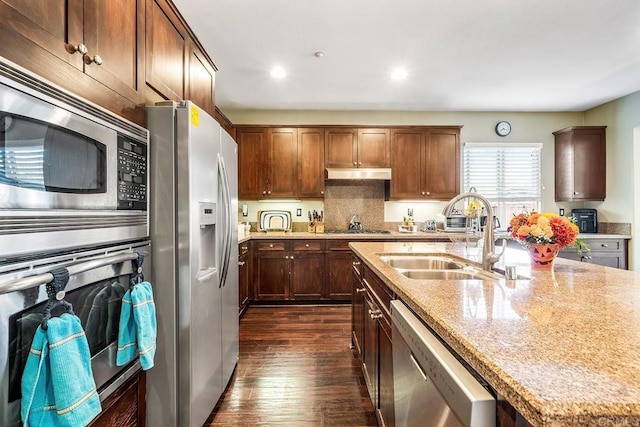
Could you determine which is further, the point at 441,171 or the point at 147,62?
the point at 441,171

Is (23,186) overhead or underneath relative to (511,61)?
underneath

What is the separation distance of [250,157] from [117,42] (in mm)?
3104

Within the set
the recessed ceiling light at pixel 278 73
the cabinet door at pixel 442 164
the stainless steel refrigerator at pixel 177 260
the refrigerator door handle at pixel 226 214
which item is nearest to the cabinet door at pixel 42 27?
the stainless steel refrigerator at pixel 177 260

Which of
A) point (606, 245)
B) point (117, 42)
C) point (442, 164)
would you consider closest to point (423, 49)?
point (442, 164)

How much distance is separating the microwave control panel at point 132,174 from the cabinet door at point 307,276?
9.18ft

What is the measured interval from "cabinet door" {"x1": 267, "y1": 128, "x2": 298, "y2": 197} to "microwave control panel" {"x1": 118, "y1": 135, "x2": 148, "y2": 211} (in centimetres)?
301

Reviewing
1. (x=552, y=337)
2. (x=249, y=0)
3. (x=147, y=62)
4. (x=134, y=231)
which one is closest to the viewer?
(x=552, y=337)

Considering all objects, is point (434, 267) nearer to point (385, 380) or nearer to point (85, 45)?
point (385, 380)

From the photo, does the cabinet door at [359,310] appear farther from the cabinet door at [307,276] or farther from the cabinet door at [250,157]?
the cabinet door at [250,157]

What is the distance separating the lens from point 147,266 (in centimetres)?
140

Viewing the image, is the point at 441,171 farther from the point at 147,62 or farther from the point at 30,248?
the point at 30,248

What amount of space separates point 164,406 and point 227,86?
11.0 ft

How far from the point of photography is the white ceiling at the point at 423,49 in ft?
7.56

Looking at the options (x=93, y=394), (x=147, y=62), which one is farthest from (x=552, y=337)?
(x=147, y=62)
